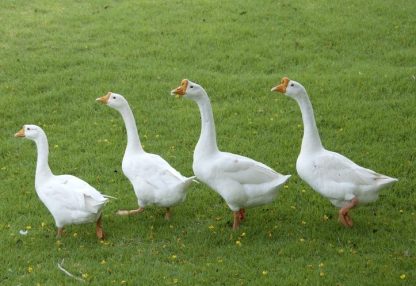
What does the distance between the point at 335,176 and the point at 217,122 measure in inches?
159

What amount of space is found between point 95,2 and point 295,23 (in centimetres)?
500

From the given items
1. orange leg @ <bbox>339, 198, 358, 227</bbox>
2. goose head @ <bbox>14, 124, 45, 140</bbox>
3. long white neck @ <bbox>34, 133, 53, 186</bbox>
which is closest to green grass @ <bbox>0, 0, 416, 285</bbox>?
orange leg @ <bbox>339, 198, 358, 227</bbox>

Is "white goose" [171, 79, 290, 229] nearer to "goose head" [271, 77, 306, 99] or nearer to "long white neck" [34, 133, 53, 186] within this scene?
"goose head" [271, 77, 306, 99]

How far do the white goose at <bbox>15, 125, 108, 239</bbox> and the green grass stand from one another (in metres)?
0.31

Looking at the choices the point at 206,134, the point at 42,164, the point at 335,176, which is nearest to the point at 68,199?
the point at 42,164

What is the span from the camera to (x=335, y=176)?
30.4ft

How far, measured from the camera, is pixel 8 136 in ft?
42.1

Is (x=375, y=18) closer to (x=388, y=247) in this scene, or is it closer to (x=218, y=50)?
(x=218, y=50)

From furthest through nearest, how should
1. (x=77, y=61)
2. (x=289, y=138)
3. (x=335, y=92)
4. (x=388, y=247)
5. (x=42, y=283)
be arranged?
(x=77, y=61), (x=335, y=92), (x=289, y=138), (x=388, y=247), (x=42, y=283)

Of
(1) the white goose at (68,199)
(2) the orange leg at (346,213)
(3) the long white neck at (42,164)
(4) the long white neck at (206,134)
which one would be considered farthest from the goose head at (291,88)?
(3) the long white neck at (42,164)

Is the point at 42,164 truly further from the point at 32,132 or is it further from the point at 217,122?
the point at 217,122

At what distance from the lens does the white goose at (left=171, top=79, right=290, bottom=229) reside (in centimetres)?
927

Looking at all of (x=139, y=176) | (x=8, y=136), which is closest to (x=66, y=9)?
(x=8, y=136)

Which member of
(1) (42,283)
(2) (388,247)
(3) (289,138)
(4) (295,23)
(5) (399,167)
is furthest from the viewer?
(4) (295,23)
